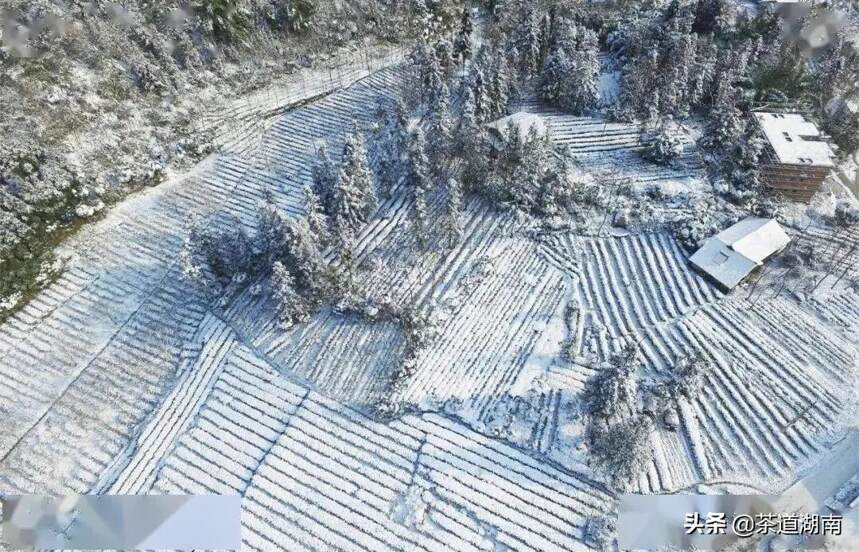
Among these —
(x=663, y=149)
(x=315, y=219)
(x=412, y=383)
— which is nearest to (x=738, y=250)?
(x=663, y=149)

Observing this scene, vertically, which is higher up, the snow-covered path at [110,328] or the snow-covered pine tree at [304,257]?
the snow-covered pine tree at [304,257]

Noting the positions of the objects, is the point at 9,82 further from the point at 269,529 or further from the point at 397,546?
the point at 397,546

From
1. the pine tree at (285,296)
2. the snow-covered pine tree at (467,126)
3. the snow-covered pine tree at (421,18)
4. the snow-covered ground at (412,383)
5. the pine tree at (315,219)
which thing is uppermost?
the snow-covered pine tree at (421,18)

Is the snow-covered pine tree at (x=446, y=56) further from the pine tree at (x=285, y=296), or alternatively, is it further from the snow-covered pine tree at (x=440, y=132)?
the pine tree at (x=285, y=296)

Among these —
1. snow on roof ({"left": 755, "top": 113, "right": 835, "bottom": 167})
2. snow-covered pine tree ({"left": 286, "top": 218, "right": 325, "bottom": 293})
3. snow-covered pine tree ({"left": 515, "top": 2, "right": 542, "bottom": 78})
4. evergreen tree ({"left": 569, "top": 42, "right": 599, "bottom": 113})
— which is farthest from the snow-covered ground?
snow-covered pine tree ({"left": 515, "top": 2, "right": 542, "bottom": 78})

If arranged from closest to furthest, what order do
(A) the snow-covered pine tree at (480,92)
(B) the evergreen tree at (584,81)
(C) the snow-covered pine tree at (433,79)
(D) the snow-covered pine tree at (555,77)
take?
(A) the snow-covered pine tree at (480,92) < (C) the snow-covered pine tree at (433,79) < (B) the evergreen tree at (584,81) < (D) the snow-covered pine tree at (555,77)

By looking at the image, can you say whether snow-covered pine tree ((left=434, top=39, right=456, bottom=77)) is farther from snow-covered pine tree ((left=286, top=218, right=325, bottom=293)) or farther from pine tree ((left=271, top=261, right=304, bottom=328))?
pine tree ((left=271, top=261, right=304, bottom=328))

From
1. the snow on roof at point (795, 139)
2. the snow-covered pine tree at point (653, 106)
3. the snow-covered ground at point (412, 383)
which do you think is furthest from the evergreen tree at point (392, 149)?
the snow on roof at point (795, 139)
